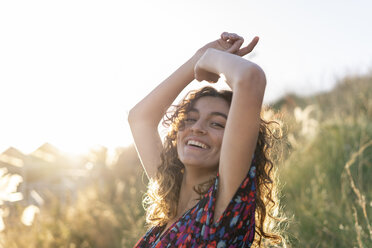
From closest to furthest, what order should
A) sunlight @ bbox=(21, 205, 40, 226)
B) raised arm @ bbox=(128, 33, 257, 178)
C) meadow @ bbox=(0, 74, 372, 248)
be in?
raised arm @ bbox=(128, 33, 257, 178) < meadow @ bbox=(0, 74, 372, 248) < sunlight @ bbox=(21, 205, 40, 226)

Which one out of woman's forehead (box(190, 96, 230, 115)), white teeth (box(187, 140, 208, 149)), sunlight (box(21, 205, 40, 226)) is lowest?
sunlight (box(21, 205, 40, 226))

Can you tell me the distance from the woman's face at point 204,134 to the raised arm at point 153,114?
29 cm

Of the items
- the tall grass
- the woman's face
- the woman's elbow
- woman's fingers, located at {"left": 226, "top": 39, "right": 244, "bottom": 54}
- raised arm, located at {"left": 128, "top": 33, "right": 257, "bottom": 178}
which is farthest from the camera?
the tall grass

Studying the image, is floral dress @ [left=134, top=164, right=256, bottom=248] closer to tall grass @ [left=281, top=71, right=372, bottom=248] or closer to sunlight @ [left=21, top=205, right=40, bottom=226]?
tall grass @ [left=281, top=71, right=372, bottom=248]

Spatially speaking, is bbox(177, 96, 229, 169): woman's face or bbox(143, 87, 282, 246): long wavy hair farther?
bbox(143, 87, 282, 246): long wavy hair

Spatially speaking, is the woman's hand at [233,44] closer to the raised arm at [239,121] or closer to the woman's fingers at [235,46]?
the woman's fingers at [235,46]

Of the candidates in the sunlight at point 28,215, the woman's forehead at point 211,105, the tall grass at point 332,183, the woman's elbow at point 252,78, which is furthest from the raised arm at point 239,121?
the sunlight at point 28,215

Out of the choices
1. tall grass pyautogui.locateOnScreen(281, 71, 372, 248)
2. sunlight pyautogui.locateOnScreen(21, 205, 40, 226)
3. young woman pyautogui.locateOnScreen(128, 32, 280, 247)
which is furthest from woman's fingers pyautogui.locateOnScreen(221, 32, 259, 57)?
sunlight pyautogui.locateOnScreen(21, 205, 40, 226)

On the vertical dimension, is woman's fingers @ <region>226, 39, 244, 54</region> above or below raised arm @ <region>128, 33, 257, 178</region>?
above

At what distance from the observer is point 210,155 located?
1810mm

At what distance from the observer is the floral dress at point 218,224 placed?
160cm

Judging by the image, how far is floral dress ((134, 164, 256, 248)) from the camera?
63.0 inches

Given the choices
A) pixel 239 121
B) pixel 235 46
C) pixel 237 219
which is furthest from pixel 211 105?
pixel 237 219

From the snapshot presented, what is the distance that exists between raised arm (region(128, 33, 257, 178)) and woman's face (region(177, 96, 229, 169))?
286mm
